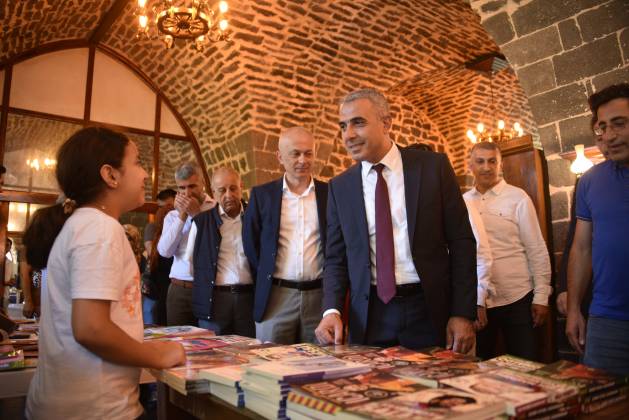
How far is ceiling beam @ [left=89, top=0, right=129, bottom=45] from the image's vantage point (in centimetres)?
618

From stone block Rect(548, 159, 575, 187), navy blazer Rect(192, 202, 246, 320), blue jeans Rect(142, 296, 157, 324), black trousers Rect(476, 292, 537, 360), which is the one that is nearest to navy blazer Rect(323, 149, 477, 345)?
black trousers Rect(476, 292, 537, 360)

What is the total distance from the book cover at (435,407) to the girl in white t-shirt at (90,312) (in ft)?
2.18

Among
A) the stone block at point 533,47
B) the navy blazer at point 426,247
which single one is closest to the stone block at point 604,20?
the stone block at point 533,47

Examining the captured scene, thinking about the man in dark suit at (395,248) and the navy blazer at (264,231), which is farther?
the navy blazer at (264,231)

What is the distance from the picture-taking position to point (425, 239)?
6.09 ft

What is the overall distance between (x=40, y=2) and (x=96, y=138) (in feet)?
17.5

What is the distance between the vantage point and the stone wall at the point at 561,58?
2.95 metres

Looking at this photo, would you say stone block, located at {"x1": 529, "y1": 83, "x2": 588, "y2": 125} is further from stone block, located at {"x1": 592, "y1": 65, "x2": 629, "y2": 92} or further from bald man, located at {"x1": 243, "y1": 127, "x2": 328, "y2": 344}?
bald man, located at {"x1": 243, "y1": 127, "x2": 328, "y2": 344}

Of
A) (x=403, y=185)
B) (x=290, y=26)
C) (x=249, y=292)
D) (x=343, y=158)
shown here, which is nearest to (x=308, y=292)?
(x=249, y=292)

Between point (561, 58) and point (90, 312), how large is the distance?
3222 millimetres

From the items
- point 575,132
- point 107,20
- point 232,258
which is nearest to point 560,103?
point 575,132

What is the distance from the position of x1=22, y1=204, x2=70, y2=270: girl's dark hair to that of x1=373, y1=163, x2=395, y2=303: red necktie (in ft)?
3.54

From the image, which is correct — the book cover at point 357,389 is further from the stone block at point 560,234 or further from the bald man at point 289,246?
the stone block at point 560,234

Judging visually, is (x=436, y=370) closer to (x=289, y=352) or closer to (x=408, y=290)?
(x=289, y=352)
